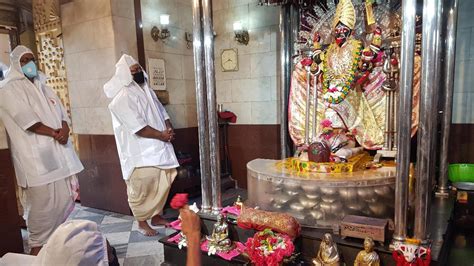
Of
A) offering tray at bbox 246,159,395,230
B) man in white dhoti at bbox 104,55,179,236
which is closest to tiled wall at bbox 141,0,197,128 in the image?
man in white dhoti at bbox 104,55,179,236

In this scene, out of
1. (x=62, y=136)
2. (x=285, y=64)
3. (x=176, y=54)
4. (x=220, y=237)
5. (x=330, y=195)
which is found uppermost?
(x=176, y=54)

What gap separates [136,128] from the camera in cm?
391

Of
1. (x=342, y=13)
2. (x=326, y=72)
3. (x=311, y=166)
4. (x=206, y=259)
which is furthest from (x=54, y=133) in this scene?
(x=342, y=13)

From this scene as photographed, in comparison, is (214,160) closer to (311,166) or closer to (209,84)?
(209,84)

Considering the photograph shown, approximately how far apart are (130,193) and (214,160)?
5.05 ft

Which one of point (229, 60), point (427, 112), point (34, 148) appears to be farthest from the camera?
point (229, 60)

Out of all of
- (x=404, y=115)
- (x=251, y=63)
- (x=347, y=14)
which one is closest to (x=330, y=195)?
(x=404, y=115)

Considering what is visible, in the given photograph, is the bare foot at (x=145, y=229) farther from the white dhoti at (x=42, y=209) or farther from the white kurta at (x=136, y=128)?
the white dhoti at (x=42, y=209)

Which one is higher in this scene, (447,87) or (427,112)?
(447,87)

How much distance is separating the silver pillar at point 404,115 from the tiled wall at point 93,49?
372 centimetres

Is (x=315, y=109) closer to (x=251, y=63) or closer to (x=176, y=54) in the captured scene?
(x=251, y=63)

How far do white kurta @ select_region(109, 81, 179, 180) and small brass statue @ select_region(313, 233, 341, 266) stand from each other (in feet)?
7.76

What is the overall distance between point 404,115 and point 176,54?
4207 millimetres

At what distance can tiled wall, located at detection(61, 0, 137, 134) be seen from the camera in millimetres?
4605
